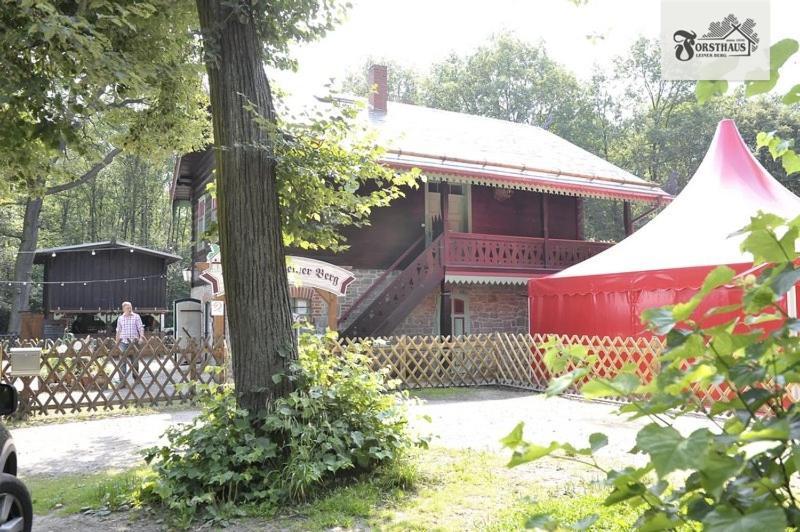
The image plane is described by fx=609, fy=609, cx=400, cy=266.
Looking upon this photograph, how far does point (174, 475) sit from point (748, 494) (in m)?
4.26

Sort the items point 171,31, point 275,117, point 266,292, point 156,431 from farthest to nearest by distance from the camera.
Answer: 1. point 156,431
2. point 171,31
3. point 275,117
4. point 266,292

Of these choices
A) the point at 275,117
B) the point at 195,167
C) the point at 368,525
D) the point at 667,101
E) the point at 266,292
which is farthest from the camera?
the point at 667,101

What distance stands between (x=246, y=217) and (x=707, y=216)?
890cm

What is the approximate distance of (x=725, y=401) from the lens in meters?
1.17

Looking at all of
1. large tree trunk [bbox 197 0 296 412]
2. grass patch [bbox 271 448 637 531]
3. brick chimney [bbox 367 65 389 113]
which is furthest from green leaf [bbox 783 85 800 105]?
brick chimney [bbox 367 65 389 113]

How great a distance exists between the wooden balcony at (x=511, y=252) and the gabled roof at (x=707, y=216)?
2.88 metres

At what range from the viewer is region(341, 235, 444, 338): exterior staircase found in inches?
539

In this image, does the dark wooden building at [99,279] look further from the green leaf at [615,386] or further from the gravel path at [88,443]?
the green leaf at [615,386]

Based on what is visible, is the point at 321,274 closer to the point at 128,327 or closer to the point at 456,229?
the point at 128,327

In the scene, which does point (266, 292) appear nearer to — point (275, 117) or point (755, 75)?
point (275, 117)

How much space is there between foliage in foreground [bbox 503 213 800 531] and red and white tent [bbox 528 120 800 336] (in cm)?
905

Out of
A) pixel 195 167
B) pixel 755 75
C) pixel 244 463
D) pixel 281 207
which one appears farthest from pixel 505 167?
pixel 755 75

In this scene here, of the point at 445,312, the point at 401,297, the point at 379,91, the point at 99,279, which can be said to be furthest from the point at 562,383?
A: the point at 99,279

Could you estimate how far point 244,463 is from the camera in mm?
4598
